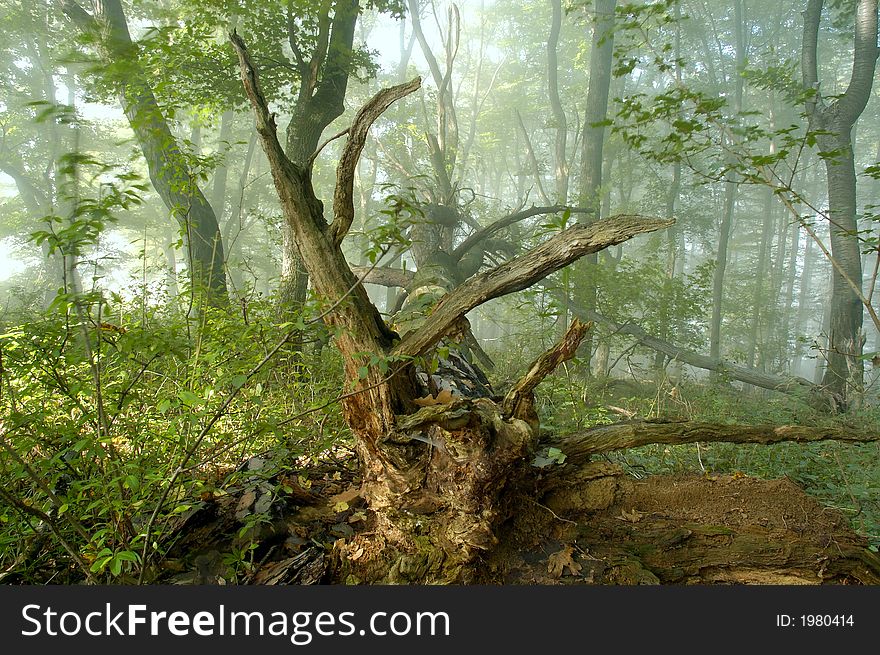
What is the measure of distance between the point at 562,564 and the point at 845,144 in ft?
28.3

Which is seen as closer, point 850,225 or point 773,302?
point 850,225

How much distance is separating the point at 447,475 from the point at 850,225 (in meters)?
9.24

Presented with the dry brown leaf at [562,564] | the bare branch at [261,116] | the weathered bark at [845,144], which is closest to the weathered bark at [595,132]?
the weathered bark at [845,144]

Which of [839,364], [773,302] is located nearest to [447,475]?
[839,364]

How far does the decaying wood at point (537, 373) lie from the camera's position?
2.60 m

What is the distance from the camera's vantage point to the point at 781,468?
4.14 metres

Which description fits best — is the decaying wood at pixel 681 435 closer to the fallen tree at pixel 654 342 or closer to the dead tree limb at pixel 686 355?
the fallen tree at pixel 654 342

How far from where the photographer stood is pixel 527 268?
2434 mm

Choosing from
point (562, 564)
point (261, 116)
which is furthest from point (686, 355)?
point (261, 116)

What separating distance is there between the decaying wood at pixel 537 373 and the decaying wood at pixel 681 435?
304 mm

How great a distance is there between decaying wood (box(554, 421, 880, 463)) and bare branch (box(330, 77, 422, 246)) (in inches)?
70.0

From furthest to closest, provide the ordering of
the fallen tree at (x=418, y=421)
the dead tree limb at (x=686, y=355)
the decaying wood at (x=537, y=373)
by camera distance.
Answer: the dead tree limb at (x=686, y=355), the decaying wood at (x=537, y=373), the fallen tree at (x=418, y=421)

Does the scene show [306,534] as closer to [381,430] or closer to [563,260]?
[381,430]

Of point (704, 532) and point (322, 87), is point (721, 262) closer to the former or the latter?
point (322, 87)
